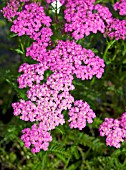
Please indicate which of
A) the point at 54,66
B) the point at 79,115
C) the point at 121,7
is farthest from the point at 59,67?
the point at 121,7

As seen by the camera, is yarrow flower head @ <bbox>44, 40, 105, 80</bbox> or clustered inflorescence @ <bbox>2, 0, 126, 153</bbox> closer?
clustered inflorescence @ <bbox>2, 0, 126, 153</bbox>

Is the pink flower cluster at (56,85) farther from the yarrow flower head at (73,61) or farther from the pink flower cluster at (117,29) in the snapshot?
the pink flower cluster at (117,29)

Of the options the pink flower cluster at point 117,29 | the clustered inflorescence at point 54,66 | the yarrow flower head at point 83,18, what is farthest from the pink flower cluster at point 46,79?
the pink flower cluster at point 117,29

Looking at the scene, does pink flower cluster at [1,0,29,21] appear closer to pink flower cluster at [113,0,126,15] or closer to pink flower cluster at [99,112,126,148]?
pink flower cluster at [113,0,126,15]

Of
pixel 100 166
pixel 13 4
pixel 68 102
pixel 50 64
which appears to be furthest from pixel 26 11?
pixel 100 166

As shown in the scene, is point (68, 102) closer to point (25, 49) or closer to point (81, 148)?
point (25, 49)

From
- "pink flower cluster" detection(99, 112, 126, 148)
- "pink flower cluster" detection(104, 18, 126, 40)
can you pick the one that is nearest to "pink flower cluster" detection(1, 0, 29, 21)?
"pink flower cluster" detection(104, 18, 126, 40)

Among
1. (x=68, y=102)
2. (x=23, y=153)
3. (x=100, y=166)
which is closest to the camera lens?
(x=68, y=102)
